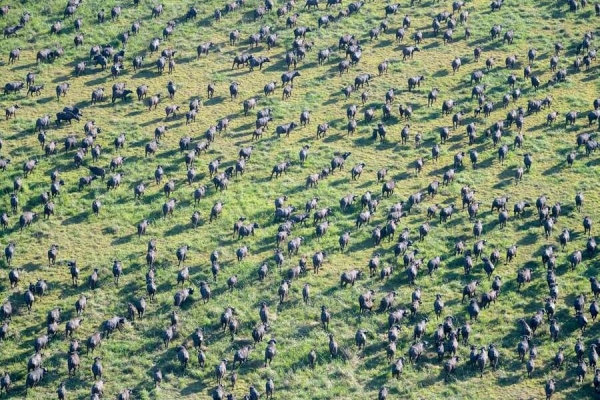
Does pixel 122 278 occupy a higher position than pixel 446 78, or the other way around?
pixel 446 78

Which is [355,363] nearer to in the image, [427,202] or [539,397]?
[539,397]

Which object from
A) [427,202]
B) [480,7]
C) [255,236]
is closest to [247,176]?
[255,236]

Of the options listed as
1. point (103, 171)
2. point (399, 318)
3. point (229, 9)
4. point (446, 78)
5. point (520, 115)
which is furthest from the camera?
point (229, 9)

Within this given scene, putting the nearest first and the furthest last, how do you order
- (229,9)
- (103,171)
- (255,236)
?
(255,236), (103,171), (229,9)

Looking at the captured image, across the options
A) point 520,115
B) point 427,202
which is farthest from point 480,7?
point 427,202

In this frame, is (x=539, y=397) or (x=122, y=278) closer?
(x=539, y=397)

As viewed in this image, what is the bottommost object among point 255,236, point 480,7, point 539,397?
point 539,397
